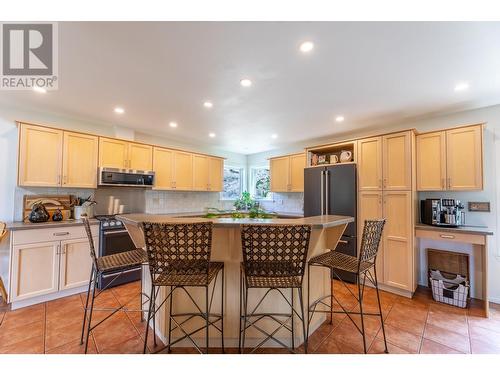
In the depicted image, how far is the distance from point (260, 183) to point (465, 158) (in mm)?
3910

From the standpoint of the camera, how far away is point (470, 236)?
2.53 metres

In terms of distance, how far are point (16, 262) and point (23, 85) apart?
191 centimetres

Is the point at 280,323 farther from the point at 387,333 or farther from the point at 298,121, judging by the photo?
the point at 298,121

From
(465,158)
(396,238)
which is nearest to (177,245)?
(396,238)

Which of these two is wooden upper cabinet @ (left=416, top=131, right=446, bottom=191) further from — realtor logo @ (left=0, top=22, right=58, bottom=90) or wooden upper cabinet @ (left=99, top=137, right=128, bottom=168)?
wooden upper cabinet @ (left=99, top=137, right=128, bottom=168)

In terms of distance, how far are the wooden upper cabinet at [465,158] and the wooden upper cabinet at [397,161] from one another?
1.52 ft

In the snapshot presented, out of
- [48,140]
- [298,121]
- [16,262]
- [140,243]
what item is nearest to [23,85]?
[48,140]

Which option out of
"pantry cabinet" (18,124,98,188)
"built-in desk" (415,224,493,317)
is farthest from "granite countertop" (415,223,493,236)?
"pantry cabinet" (18,124,98,188)

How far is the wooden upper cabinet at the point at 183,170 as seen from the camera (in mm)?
4270

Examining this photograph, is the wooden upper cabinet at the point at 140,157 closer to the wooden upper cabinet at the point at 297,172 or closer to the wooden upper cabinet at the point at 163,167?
the wooden upper cabinet at the point at 163,167

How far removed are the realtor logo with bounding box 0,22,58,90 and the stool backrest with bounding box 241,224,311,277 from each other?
1.96 meters

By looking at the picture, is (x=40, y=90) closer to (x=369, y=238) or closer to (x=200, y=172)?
(x=200, y=172)

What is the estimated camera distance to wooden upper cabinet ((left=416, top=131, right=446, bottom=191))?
2871 millimetres

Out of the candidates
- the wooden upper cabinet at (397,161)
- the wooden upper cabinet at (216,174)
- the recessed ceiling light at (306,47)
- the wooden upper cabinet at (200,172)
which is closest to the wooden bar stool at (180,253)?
the recessed ceiling light at (306,47)
